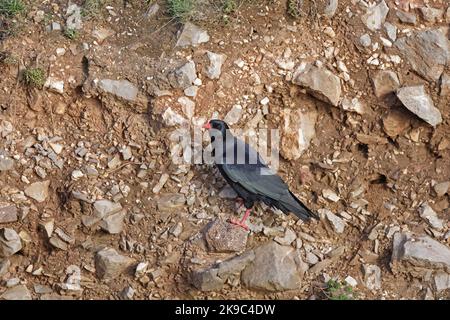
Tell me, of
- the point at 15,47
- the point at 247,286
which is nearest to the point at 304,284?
the point at 247,286

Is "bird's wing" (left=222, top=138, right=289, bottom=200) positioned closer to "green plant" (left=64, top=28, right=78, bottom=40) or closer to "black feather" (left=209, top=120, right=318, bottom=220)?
"black feather" (left=209, top=120, right=318, bottom=220)

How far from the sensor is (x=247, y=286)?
742 centimetres

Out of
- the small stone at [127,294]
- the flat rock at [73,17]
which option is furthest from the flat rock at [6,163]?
the small stone at [127,294]

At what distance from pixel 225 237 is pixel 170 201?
0.68m

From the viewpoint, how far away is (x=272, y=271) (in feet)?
24.3

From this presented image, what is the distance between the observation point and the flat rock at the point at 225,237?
24.9ft

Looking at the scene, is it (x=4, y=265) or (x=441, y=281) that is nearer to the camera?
(x=441, y=281)

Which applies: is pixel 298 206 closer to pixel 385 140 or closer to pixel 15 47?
pixel 385 140

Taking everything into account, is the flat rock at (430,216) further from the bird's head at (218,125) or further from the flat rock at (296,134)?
the bird's head at (218,125)

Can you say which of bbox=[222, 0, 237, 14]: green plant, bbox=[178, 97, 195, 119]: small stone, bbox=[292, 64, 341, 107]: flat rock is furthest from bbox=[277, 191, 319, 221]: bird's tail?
bbox=[222, 0, 237, 14]: green plant

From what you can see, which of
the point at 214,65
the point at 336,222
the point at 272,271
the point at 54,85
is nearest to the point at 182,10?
the point at 214,65

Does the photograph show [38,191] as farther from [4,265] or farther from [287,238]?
[287,238]

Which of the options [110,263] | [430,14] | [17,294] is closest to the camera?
[17,294]

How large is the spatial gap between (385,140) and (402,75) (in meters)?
0.69
